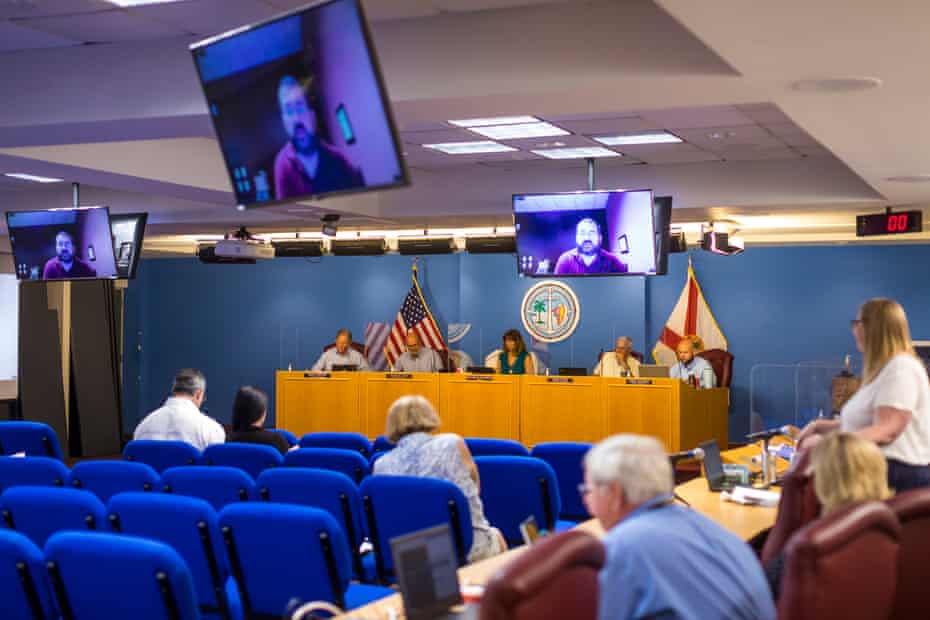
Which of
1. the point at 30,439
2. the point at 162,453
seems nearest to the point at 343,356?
the point at 30,439

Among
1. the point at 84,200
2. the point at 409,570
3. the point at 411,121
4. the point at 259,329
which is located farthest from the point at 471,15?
the point at 259,329

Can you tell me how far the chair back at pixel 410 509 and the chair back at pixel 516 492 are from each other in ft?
2.98

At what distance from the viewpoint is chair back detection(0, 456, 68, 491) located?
6.77 metres

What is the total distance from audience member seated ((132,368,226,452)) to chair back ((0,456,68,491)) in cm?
134

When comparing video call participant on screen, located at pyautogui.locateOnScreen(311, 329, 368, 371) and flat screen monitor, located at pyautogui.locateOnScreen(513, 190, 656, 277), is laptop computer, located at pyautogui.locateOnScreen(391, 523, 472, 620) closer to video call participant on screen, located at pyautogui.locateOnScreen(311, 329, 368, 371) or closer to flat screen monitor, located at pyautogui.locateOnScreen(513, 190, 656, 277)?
flat screen monitor, located at pyautogui.locateOnScreen(513, 190, 656, 277)

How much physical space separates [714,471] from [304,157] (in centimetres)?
327

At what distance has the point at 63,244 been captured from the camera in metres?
10.1

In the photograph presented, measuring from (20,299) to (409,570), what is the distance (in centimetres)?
1495

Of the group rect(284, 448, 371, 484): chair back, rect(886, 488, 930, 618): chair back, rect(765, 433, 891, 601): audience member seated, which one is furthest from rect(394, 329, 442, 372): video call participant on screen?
rect(765, 433, 891, 601): audience member seated

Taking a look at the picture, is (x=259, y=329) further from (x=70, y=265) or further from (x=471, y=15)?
(x=471, y=15)

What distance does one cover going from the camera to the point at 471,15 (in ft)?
20.5

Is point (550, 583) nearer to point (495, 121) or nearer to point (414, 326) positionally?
point (495, 121)

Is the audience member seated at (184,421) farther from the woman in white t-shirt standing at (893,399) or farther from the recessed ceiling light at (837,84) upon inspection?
the woman in white t-shirt standing at (893,399)

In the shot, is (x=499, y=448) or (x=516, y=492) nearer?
(x=516, y=492)
